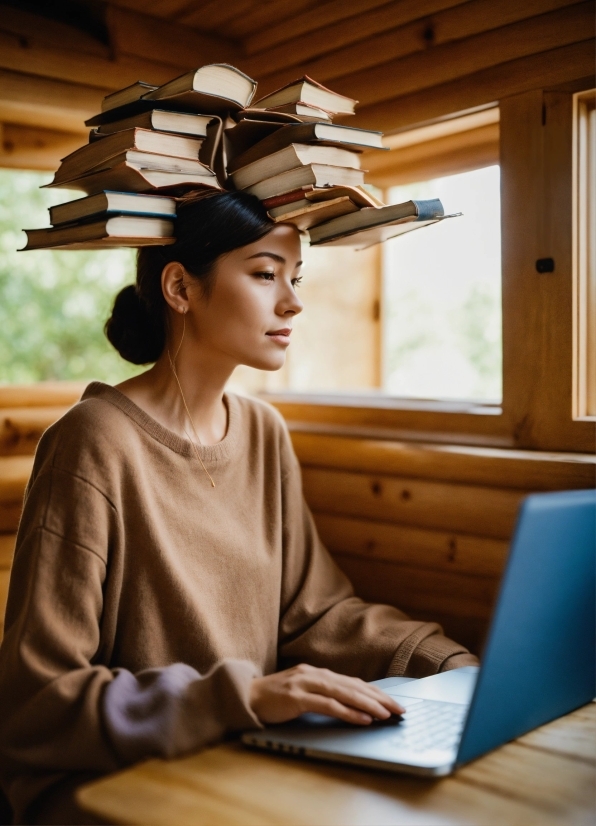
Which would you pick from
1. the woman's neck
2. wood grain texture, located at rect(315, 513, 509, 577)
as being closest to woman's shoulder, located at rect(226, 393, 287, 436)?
the woman's neck

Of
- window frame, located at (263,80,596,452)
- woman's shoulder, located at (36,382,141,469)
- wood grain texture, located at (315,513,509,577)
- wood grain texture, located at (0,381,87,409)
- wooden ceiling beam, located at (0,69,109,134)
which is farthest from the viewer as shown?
wood grain texture, located at (0,381,87,409)

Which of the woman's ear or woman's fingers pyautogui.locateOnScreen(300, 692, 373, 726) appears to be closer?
woman's fingers pyautogui.locateOnScreen(300, 692, 373, 726)

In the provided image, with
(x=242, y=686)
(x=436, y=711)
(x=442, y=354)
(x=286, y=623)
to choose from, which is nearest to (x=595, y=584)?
(x=436, y=711)

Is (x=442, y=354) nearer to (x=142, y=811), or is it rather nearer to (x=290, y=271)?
(x=290, y=271)

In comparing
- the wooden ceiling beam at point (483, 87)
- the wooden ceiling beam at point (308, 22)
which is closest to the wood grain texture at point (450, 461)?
the wooden ceiling beam at point (483, 87)

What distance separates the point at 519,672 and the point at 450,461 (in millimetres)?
865

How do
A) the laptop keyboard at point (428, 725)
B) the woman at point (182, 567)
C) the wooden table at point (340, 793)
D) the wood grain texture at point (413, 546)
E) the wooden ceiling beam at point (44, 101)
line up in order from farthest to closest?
the wooden ceiling beam at point (44, 101)
the wood grain texture at point (413, 546)
the woman at point (182, 567)
the laptop keyboard at point (428, 725)
the wooden table at point (340, 793)

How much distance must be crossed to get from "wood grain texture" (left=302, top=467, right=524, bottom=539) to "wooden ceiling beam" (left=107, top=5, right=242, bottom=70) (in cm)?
122

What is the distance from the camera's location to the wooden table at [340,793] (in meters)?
0.90

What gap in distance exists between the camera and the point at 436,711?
46.8 inches

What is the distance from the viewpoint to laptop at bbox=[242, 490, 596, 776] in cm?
95

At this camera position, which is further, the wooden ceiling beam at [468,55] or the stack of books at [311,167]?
the wooden ceiling beam at [468,55]

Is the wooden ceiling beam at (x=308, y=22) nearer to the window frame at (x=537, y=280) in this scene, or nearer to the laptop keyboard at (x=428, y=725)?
the window frame at (x=537, y=280)

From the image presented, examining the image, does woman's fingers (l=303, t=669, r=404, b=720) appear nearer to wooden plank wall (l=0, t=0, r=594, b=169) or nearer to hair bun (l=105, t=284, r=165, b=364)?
hair bun (l=105, t=284, r=165, b=364)
